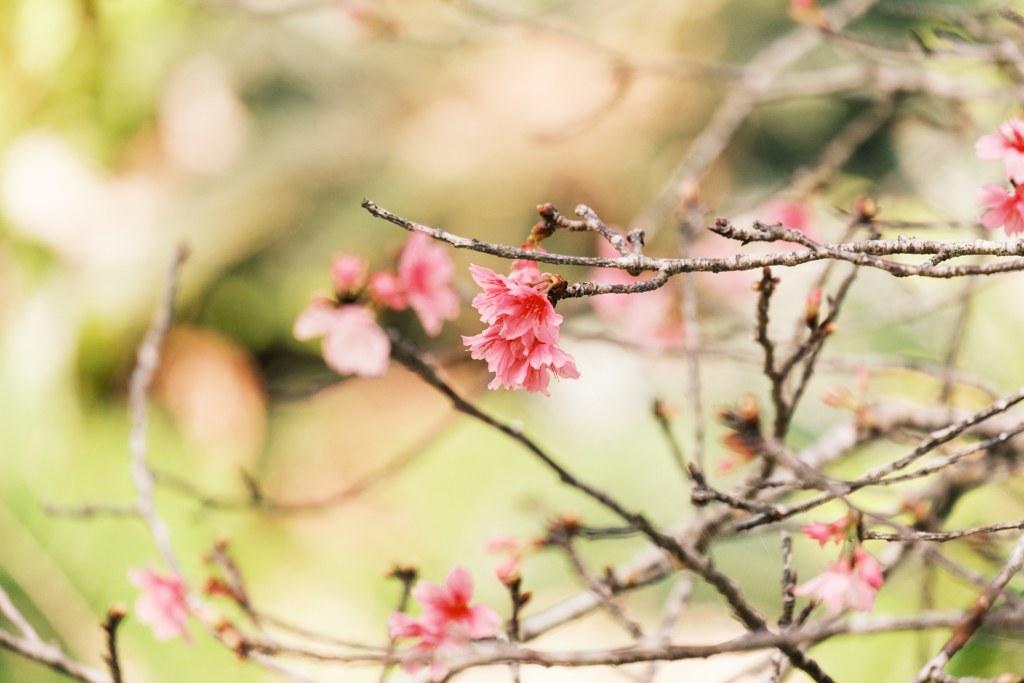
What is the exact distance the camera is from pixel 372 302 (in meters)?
0.85

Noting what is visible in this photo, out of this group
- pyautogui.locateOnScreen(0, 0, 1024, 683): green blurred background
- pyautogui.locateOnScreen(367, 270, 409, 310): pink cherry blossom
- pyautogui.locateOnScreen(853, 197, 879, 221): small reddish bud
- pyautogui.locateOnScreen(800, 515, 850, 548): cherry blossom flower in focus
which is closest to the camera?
pyautogui.locateOnScreen(800, 515, 850, 548): cherry blossom flower in focus

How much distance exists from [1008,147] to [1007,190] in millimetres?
39

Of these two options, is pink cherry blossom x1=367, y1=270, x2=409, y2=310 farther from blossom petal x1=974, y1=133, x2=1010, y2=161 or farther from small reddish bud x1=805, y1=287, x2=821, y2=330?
blossom petal x1=974, y1=133, x2=1010, y2=161

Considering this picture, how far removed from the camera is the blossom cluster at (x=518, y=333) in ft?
1.55

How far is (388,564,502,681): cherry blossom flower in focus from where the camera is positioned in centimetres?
65

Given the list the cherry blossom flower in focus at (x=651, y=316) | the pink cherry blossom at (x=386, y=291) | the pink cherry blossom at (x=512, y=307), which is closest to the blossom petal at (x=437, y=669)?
the pink cherry blossom at (x=512, y=307)

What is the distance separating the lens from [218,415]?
2697 mm

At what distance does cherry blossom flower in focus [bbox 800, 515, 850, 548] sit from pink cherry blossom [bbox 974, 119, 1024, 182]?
328 mm

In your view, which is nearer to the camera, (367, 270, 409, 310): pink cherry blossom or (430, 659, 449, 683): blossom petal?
(430, 659, 449, 683): blossom petal

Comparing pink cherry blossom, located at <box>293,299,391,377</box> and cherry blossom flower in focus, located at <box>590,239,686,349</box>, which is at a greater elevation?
cherry blossom flower in focus, located at <box>590,239,686,349</box>

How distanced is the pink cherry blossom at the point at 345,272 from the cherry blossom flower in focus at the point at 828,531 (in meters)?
0.57

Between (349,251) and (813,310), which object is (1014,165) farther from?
(349,251)

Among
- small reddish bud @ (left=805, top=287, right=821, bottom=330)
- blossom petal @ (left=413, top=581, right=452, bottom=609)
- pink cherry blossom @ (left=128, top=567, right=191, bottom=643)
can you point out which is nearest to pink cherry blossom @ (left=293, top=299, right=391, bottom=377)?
blossom petal @ (left=413, top=581, right=452, bottom=609)

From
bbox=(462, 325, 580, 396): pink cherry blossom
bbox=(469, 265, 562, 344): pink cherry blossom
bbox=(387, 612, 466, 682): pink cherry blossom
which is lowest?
bbox=(387, 612, 466, 682): pink cherry blossom
